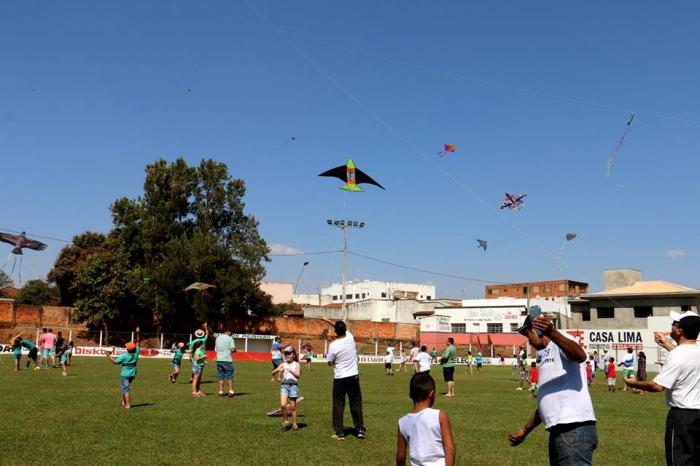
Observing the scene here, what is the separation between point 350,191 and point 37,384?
52.8ft

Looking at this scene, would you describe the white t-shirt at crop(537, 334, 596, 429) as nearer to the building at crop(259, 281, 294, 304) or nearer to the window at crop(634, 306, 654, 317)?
the window at crop(634, 306, 654, 317)

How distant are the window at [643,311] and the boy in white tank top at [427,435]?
203 ft

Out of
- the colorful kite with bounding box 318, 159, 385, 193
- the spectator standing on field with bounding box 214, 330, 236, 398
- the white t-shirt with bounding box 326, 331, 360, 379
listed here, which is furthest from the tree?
the white t-shirt with bounding box 326, 331, 360, 379

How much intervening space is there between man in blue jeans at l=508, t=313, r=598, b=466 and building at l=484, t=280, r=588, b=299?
11492 centimetres

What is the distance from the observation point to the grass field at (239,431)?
372 inches

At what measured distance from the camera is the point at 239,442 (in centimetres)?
1061

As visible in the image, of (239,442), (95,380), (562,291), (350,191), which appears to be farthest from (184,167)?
(562,291)

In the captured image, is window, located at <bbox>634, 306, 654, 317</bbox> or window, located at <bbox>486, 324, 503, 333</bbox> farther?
window, located at <bbox>486, 324, 503, 333</bbox>

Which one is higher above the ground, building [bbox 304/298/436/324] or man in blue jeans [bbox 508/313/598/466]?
building [bbox 304/298/436/324]

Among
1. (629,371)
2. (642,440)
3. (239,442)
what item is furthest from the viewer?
(629,371)

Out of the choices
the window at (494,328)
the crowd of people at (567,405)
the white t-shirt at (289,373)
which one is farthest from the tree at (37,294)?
the crowd of people at (567,405)

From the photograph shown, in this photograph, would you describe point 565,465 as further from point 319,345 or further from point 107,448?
point 319,345

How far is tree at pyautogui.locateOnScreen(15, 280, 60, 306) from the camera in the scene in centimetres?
8769

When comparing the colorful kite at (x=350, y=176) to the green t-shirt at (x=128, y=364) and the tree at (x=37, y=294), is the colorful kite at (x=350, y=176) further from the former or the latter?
the tree at (x=37, y=294)
